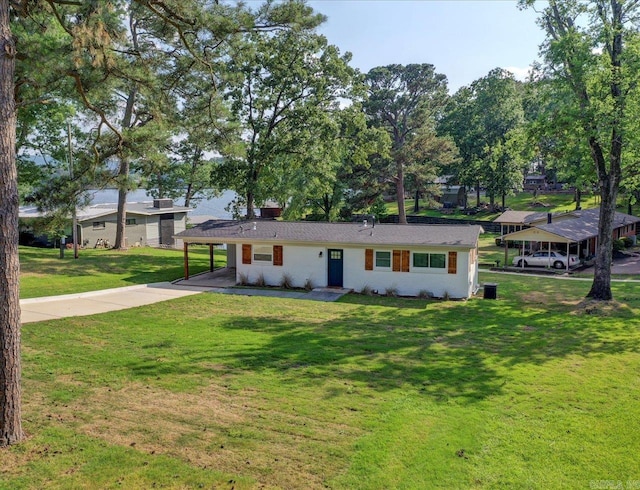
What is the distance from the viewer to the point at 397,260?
21141 mm

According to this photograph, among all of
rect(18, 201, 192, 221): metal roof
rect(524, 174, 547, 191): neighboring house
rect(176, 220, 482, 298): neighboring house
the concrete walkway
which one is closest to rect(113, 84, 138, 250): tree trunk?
rect(18, 201, 192, 221): metal roof

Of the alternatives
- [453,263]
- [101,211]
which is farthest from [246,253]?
[101,211]

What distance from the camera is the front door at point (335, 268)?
22250 millimetres

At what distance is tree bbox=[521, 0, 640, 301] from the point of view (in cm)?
1783

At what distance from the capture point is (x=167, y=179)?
4953cm

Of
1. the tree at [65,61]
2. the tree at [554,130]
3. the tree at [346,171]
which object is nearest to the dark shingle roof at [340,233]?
the tree at [554,130]

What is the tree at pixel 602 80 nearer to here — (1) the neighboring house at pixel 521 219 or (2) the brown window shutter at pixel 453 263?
(2) the brown window shutter at pixel 453 263

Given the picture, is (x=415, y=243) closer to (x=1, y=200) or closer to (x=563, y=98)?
(x=563, y=98)

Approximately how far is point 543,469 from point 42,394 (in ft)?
28.0

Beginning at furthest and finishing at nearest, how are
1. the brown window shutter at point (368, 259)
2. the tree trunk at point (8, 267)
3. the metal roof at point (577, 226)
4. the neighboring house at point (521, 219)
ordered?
the neighboring house at point (521, 219) → the metal roof at point (577, 226) → the brown window shutter at point (368, 259) → the tree trunk at point (8, 267)

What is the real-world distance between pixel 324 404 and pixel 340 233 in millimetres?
13731

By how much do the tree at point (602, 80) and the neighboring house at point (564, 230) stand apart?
799 centimetres

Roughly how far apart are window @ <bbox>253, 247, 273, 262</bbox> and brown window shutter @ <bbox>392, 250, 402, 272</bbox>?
561cm

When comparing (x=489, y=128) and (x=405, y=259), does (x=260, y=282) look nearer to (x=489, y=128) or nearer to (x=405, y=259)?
(x=405, y=259)
